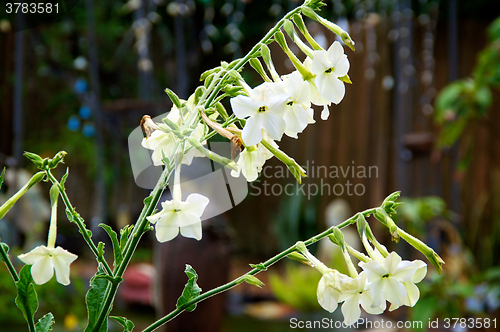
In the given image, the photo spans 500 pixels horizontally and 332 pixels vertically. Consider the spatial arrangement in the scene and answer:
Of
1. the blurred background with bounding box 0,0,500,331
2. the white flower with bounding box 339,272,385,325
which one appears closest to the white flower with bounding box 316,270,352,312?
the white flower with bounding box 339,272,385,325

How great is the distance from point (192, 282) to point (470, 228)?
2493mm

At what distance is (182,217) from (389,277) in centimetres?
13

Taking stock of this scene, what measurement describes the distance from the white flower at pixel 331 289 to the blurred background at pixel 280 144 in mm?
1112

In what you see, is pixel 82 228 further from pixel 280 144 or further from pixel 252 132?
pixel 280 144

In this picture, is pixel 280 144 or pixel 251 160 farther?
pixel 280 144

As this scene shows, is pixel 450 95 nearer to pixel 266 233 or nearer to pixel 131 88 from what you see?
pixel 266 233

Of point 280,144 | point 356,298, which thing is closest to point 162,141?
point 356,298

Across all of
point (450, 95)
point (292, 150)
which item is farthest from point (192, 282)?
point (292, 150)

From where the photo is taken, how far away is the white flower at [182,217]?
267 millimetres

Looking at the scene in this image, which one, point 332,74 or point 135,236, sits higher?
point 332,74

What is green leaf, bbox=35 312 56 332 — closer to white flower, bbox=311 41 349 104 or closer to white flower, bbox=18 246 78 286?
white flower, bbox=18 246 78 286

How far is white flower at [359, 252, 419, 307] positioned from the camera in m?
0.27

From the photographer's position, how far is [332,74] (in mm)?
296

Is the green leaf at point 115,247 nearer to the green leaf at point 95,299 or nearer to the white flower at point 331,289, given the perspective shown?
the green leaf at point 95,299
